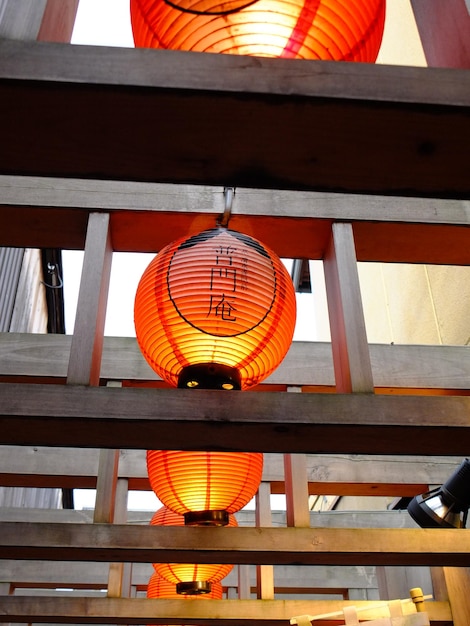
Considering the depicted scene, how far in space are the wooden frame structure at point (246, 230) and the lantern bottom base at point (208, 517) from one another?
1.28 feet

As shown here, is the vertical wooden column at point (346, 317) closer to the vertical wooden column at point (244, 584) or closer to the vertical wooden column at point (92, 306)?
the vertical wooden column at point (92, 306)

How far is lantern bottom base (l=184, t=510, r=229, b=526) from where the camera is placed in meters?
2.54

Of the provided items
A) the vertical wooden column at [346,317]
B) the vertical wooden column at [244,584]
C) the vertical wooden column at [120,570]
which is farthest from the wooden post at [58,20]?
the vertical wooden column at [244,584]

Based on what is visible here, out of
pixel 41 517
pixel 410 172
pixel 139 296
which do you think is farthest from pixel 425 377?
pixel 41 517

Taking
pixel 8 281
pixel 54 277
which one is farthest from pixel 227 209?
pixel 54 277

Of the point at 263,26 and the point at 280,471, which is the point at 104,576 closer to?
the point at 280,471

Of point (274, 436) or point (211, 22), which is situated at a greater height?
point (211, 22)

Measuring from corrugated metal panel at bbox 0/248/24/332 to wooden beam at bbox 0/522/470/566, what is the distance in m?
4.06

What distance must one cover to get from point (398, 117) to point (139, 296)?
1132mm

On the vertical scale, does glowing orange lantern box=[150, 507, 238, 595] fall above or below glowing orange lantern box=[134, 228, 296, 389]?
below

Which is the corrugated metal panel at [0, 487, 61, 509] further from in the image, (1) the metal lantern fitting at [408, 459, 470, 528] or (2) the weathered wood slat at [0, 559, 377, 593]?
(1) the metal lantern fitting at [408, 459, 470, 528]

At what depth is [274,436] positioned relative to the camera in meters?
2.01

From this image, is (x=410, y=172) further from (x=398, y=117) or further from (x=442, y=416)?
(x=442, y=416)

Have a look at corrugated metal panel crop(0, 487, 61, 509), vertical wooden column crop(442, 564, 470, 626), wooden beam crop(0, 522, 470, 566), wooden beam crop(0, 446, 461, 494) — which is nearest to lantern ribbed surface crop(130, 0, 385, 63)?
wooden beam crop(0, 522, 470, 566)
